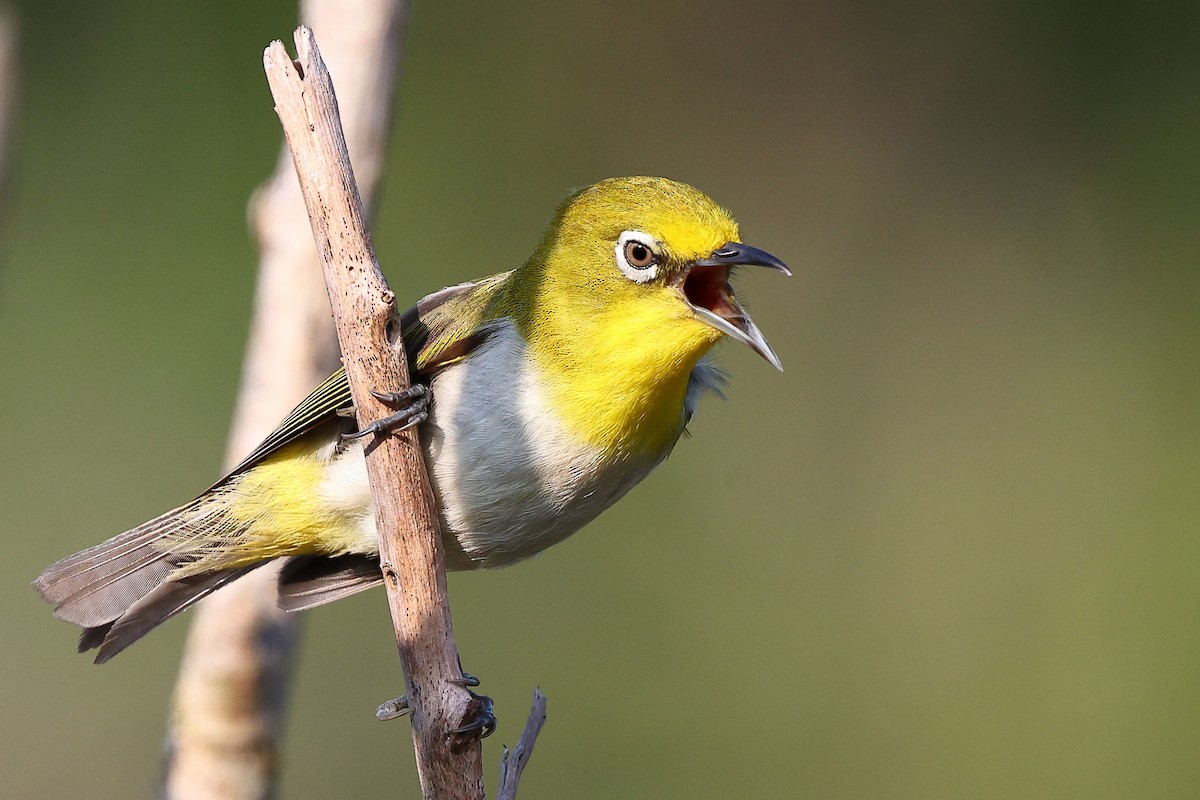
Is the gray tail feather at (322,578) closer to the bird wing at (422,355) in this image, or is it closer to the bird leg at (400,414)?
the bird wing at (422,355)

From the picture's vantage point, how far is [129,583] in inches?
123

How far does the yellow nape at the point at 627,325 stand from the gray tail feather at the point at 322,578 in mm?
752

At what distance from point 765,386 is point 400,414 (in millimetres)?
3737

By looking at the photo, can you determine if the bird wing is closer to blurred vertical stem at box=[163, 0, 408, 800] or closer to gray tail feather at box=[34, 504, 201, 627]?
gray tail feather at box=[34, 504, 201, 627]

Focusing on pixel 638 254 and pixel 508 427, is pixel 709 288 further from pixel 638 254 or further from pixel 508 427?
pixel 508 427

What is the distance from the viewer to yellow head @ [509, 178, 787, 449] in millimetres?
2828

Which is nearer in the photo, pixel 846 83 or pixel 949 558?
pixel 949 558

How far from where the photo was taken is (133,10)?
5867 mm

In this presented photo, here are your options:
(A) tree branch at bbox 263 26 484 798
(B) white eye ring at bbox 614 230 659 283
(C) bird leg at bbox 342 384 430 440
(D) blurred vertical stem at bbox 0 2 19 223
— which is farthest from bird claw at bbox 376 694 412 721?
(D) blurred vertical stem at bbox 0 2 19 223

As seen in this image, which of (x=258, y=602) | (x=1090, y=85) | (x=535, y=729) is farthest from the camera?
(x=1090, y=85)

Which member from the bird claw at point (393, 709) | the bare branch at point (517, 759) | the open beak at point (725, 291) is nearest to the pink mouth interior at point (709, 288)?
the open beak at point (725, 291)

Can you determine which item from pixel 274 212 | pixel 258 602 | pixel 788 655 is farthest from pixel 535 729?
pixel 788 655

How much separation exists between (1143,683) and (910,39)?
11.3 ft

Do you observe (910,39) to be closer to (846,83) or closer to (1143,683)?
(846,83)
